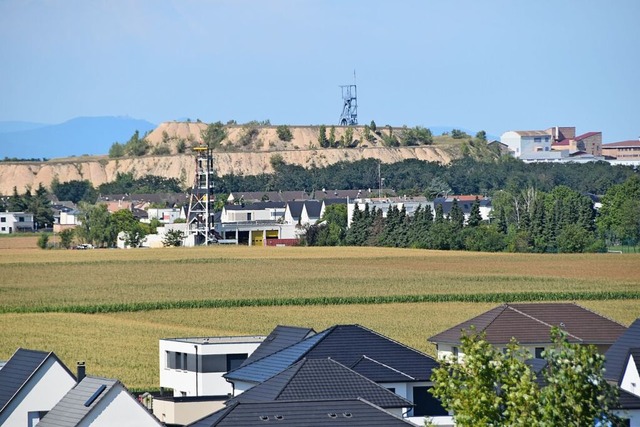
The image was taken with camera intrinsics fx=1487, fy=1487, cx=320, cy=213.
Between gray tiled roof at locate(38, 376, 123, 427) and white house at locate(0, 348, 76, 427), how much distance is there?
5.00ft

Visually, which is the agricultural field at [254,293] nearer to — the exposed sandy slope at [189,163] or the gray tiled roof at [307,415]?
the gray tiled roof at [307,415]

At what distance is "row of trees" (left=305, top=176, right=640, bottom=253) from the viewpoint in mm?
93000

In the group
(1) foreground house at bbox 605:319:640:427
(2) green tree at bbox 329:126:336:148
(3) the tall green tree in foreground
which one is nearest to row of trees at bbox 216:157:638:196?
(2) green tree at bbox 329:126:336:148

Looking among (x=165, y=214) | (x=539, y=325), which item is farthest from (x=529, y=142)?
(x=539, y=325)

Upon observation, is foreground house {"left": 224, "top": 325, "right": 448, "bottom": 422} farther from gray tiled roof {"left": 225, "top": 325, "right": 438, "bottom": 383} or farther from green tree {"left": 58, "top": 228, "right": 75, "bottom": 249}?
green tree {"left": 58, "top": 228, "right": 75, "bottom": 249}

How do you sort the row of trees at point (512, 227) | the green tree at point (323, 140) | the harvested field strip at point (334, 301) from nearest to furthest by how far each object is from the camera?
the harvested field strip at point (334, 301), the row of trees at point (512, 227), the green tree at point (323, 140)

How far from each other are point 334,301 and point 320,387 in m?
32.6

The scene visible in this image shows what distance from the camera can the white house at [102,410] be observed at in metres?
22.7

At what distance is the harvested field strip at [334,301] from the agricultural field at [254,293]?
0.05m

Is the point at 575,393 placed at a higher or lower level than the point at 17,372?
higher

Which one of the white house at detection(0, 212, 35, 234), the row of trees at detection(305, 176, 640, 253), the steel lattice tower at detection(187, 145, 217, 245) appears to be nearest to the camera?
the row of trees at detection(305, 176, 640, 253)

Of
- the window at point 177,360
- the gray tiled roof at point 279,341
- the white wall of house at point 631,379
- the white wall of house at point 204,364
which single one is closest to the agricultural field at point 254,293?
the window at point 177,360

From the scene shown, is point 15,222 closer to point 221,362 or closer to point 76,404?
point 221,362

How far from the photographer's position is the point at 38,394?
2548cm
